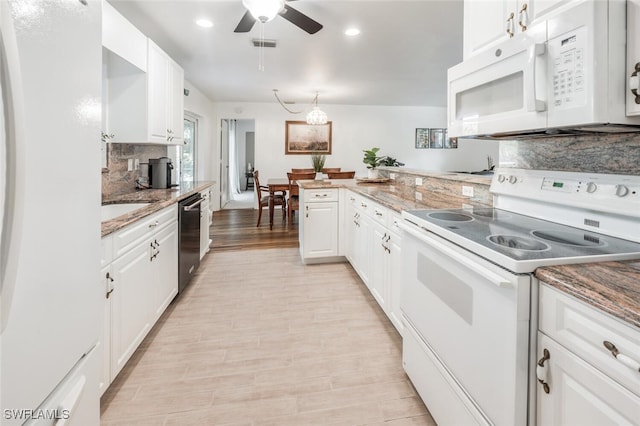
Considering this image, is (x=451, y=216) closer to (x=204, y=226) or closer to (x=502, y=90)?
(x=502, y=90)

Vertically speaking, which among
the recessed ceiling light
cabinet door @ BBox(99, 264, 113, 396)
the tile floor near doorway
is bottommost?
the tile floor near doorway

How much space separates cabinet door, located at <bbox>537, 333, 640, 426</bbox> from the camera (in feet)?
2.24

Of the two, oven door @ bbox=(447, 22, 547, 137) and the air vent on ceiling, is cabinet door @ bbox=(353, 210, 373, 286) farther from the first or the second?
the air vent on ceiling

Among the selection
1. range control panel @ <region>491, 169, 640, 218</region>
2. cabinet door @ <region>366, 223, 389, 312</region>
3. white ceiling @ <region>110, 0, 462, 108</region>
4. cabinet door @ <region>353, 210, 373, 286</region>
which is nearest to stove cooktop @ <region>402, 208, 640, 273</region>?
range control panel @ <region>491, 169, 640, 218</region>

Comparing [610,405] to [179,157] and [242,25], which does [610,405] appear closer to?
[242,25]

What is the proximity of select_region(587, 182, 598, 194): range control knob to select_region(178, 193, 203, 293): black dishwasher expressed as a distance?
2618mm

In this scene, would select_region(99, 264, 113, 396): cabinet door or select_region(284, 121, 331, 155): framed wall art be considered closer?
select_region(99, 264, 113, 396): cabinet door

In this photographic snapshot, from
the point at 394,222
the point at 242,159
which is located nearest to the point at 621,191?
the point at 394,222

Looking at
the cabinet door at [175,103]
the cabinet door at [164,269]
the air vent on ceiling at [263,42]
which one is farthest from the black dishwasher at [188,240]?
the air vent on ceiling at [263,42]

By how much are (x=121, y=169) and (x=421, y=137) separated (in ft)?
22.3

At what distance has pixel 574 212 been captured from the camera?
52.2 inches

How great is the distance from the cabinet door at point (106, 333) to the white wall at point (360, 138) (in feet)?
19.8

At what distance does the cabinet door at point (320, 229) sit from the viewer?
3.61 m

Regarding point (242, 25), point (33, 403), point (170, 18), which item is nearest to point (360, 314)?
point (33, 403)
